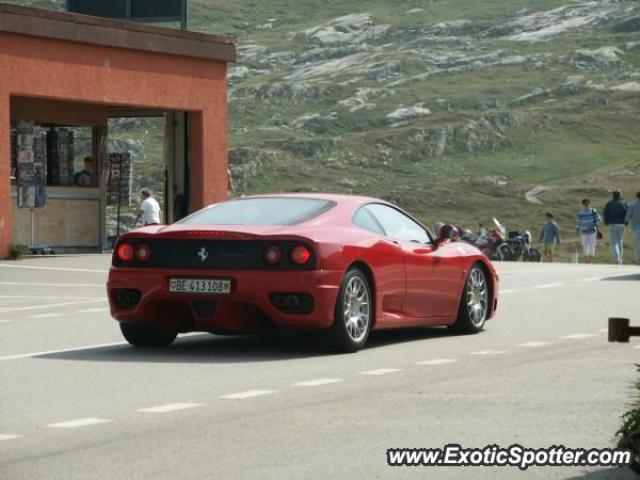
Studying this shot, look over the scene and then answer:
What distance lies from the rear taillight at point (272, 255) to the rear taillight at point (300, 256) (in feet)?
0.35

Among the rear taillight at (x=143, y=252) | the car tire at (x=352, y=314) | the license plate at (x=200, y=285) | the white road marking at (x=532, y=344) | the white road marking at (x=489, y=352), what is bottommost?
the white road marking at (x=532, y=344)

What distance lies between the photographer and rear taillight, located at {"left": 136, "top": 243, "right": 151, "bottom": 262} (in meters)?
14.8

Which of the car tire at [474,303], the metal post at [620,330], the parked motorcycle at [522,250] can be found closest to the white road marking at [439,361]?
the car tire at [474,303]

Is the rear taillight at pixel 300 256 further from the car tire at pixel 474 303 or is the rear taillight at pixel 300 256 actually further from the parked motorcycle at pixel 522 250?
the parked motorcycle at pixel 522 250

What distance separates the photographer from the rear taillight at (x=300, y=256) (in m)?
14.3

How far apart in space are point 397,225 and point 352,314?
5.66ft

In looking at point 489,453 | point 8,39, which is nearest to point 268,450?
point 489,453

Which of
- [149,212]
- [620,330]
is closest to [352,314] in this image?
[620,330]

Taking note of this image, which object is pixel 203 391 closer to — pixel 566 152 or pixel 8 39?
pixel 8 39

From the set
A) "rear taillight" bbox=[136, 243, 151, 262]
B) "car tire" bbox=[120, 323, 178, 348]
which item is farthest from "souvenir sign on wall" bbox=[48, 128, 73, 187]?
"rear taillight" bbox=[136, 243, 151, 262]

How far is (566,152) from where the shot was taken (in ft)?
459

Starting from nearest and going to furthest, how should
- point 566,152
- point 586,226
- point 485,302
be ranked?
point 485,302 < point 586,226 < point 566,152

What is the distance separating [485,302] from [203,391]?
5.89 m

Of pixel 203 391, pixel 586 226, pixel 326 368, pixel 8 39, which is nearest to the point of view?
pixel 203 391
